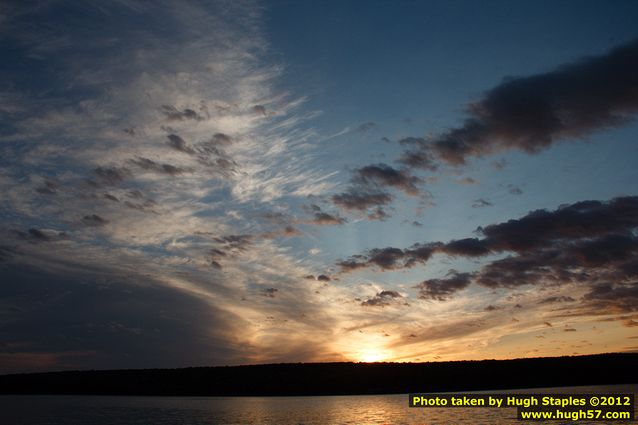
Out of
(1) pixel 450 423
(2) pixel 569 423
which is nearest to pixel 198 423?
(1) pixel 450 423

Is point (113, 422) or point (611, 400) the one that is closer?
point (113, 422)

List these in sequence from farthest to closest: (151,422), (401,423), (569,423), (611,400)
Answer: (611,400) → (151,422) → (401,423) → (569,423)

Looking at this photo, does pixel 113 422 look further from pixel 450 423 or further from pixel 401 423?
pixel 450 423

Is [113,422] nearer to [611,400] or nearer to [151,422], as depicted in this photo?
[151,422]

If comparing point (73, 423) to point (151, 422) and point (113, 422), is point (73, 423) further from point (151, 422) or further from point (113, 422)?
point (151, 422)

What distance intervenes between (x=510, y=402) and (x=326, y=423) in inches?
2898

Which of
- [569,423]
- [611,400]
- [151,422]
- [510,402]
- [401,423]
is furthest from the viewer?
[510,402]

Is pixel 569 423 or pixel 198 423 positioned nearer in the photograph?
pixel 569 423

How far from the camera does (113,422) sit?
272 ft

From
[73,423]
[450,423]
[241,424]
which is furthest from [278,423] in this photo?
[73,423]

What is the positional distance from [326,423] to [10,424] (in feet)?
174

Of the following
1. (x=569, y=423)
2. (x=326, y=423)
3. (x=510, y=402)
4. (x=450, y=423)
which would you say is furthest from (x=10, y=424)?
(x=510, y=402)

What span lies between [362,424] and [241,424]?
1969 centimetres

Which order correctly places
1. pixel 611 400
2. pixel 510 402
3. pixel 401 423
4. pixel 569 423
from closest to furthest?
pixel 569 423 → pixel 401 423 → pixel 611 400 → pixel 510 402
